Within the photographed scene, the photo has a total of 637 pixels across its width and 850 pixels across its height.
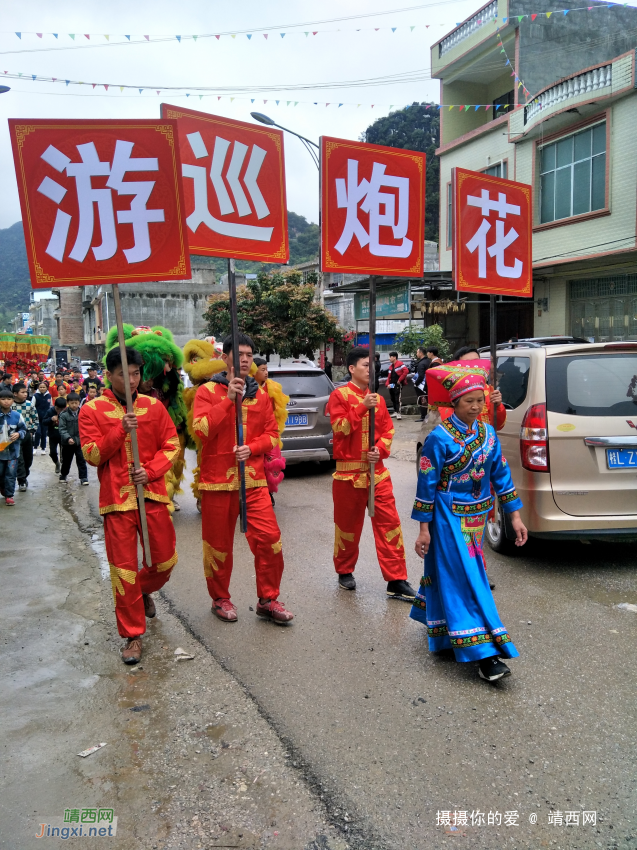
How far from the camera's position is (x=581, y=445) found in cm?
481

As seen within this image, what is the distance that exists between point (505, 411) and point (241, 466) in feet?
6.97

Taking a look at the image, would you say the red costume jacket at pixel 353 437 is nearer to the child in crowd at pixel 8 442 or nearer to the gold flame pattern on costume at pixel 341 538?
the gold flame pattern on costume at pixel 341 538

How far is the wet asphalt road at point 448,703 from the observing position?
245 centimetres

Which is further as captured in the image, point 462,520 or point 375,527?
point 375,527

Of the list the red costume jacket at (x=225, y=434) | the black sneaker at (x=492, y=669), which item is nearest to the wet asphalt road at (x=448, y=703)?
the black sneaker at (x=492, y=669)

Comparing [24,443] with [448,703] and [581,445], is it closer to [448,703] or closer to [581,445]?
[581,445]

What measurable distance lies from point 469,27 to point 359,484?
1811 centimetres

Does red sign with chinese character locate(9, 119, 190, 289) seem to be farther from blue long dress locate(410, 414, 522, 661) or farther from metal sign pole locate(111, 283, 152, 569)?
blue long dress locate(410, 414, 522, 661)

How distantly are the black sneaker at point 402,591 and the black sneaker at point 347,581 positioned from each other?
1.10 feet

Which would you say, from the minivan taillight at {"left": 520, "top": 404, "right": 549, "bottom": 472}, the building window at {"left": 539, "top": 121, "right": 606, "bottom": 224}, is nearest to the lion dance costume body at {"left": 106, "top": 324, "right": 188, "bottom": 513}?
the minivan taillight at {"left": 520, "top": 404, "right": 549, "bottom": 472}

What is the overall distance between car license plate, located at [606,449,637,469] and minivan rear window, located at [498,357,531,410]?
75 centimetres

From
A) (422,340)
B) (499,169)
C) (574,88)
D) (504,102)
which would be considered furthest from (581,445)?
(504,102)

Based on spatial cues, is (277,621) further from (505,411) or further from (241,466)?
(505,411)

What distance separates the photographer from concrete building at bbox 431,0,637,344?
559 inches
